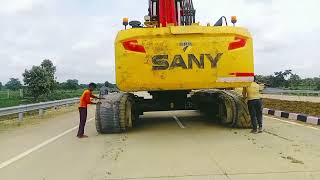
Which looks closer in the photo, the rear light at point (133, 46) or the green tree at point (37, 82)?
the rear light at point (133, 46)

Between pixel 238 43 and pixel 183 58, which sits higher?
pixel 238 43

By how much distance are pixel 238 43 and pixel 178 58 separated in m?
1.58

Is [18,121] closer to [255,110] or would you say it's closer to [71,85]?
[255,110]

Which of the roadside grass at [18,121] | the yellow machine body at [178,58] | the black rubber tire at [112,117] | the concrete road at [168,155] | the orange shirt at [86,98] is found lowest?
the roadside grass at [18,121]

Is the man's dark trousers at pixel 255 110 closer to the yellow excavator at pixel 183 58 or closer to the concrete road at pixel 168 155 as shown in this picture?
the concrete road at pixel 168 155

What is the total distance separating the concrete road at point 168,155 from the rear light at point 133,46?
224 cm

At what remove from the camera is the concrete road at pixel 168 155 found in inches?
300

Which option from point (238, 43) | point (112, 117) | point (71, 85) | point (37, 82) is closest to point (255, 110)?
point (238, 43)

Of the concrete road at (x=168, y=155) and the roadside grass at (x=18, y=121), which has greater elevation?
the concrete road at (x=168, y=155)

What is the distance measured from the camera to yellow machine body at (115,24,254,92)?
12.2 m

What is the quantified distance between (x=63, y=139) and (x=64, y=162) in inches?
157

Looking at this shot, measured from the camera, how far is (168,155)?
9.51m

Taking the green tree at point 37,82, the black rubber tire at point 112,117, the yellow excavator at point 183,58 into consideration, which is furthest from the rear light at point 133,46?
the green tree at point 37,82

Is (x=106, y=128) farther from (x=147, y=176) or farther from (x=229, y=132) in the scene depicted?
(x=147, y=176)
